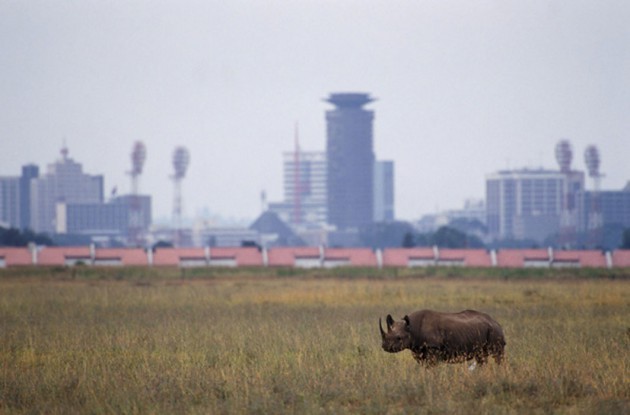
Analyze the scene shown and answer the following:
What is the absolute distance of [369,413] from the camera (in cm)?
1741

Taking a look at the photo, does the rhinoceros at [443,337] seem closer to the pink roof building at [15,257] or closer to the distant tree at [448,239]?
the pink roof building at [15,257]

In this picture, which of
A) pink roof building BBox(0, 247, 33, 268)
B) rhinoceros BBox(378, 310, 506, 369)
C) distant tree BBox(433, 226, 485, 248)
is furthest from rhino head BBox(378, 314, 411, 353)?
distant tree BBox(433, 226, 485, 248)

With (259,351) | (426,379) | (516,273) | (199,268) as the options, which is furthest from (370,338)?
(199,268)

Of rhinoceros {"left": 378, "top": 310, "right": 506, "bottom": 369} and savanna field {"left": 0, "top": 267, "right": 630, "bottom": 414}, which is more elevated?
rhinoceros {"left": 378, "top": 310, "right": 506, "bottom": 369}

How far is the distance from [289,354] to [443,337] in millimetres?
4819

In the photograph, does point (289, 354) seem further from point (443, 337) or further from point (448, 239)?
point (448, 239)

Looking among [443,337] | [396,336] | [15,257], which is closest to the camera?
[396,336]

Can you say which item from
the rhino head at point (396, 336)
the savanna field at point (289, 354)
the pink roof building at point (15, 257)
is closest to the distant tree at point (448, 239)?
the pink roof building at point (15, 257)

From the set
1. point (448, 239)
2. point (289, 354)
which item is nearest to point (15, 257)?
point (289, 354)

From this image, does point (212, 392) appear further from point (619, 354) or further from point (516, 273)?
point (516, 273)

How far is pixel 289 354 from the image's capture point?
78.6 ft

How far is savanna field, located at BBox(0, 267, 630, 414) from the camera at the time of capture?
60.1 ft

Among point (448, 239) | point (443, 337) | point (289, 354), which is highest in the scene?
point (448, 239)

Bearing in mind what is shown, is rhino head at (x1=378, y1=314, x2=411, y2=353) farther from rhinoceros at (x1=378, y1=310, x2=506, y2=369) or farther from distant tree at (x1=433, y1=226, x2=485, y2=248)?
distant tree at (x1=433, y1=226, x2=485, y2=248)
